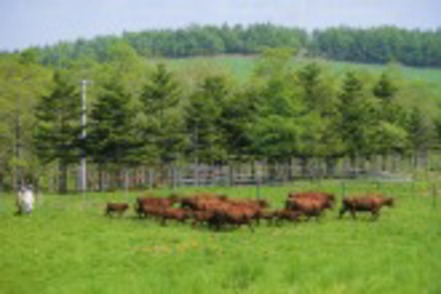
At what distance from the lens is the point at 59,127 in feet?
157

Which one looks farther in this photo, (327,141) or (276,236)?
(327,141)

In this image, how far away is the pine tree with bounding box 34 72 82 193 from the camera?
46531 millimetres

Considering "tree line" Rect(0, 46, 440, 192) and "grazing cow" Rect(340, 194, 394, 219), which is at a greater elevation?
"tree line" Rect(0, 46, 440, 192)

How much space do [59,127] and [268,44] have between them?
130m

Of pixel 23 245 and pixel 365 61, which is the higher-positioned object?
pixel 365 61

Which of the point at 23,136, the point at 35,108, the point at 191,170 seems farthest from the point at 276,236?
the point at 23,136

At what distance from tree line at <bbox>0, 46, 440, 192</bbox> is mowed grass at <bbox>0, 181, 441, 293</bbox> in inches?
602

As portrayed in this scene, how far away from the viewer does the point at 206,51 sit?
168 m

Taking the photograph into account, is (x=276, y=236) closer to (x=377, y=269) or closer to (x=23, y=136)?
(x=377, y=269)

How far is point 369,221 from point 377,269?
1460 centimetres

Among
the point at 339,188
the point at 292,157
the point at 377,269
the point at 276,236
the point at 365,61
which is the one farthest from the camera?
the point at 365,61

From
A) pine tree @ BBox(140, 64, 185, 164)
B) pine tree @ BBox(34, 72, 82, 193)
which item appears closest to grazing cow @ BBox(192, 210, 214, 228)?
pine tree @ BBox(140, 64, 185, 164)

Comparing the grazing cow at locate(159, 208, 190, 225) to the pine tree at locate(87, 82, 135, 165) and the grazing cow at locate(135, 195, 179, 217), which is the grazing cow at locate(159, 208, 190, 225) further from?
the pine tree at locate(87, 82, 135, 165)

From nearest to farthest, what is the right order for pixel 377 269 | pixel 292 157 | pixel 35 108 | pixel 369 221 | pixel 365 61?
pixel 377 269, pixel 369 221, pixel 35 108, pixel 292 157, pixel 365 61
